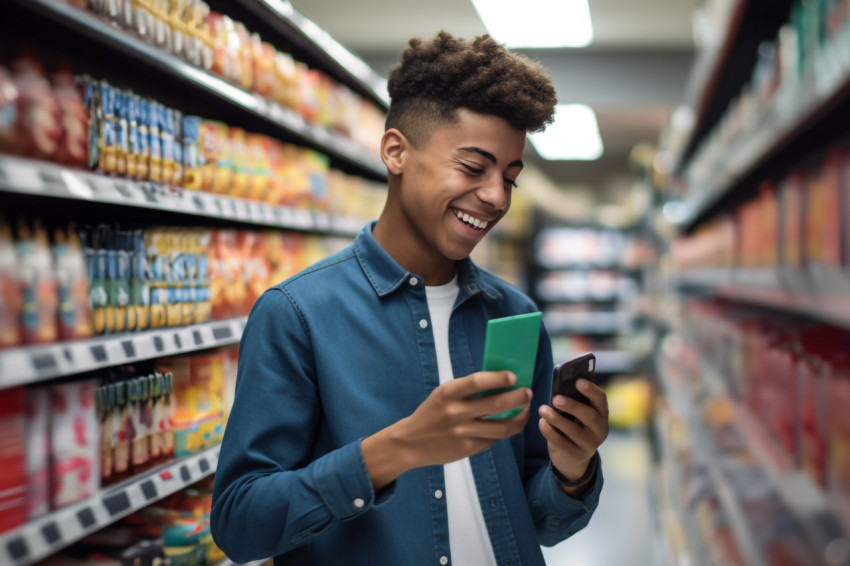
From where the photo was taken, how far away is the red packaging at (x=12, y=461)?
146 cm

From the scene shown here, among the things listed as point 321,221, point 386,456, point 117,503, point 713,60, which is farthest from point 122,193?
point 713,60

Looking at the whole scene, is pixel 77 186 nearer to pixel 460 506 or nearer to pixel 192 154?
pixel 192 154

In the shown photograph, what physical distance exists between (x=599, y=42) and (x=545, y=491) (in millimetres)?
6563

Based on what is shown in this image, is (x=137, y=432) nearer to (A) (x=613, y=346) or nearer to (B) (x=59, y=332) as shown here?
(B) (x=59, y=332)

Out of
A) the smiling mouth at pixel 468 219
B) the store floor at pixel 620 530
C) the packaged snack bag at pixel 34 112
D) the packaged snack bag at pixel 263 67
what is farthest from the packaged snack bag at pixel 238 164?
the store floor at pixel 620 530

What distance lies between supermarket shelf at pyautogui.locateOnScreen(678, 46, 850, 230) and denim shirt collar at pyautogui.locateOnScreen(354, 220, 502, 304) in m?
0.71

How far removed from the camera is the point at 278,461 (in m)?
1.24

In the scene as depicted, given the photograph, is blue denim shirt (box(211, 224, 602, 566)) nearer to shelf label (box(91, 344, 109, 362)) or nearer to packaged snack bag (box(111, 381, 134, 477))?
shelf label (box(91, 344, 109, 362))

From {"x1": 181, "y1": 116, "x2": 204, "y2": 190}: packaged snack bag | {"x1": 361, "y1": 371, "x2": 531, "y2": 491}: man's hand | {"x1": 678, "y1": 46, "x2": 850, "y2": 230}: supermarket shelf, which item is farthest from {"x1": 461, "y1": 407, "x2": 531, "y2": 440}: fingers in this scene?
{"x1": 181, "y1": 116, "x2": 204, "y2": 190}: packaged snack bag

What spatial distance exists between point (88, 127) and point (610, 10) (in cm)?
528

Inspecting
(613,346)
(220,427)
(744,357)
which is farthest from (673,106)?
(220,427)

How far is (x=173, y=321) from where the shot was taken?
2113 mm

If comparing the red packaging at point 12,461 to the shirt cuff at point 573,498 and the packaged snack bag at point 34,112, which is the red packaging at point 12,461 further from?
the shirt cuff at point 573,498

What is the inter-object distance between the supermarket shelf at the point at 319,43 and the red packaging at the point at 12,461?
5.53 ft
